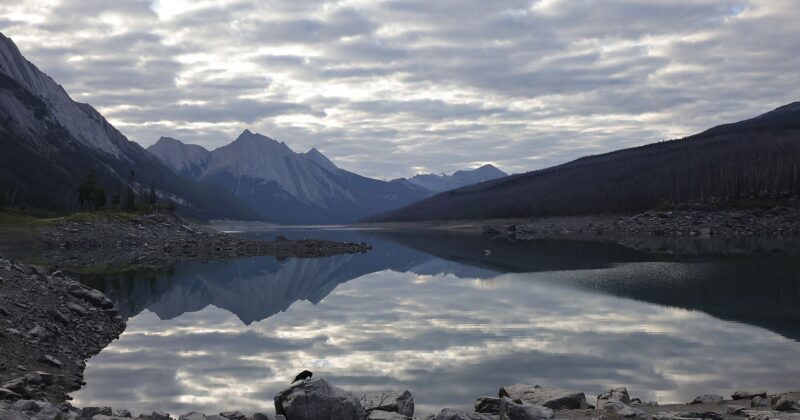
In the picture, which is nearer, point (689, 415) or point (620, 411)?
point (620, 411)

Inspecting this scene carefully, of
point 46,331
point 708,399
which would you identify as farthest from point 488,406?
point 46,331

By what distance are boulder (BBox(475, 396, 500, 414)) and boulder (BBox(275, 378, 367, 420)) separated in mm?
3723

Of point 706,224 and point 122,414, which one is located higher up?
point 706,224

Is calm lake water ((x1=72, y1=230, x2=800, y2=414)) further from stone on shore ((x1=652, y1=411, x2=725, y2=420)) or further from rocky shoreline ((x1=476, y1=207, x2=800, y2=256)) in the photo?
rocky shoreline ((x1=476, y1=207, x2=800, y2=256))

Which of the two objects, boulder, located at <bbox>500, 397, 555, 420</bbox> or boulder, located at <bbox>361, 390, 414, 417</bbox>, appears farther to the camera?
boulder, located at <bbox>361, 390, 414, 417</bbox>

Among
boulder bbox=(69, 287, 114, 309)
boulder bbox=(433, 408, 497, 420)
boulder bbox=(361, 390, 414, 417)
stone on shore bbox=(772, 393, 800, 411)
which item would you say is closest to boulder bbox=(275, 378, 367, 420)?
boulder bbox=(361, 390, 414, 417)

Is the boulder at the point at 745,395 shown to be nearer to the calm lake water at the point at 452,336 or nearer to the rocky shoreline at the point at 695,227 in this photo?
the calm lake water at the point at 452,336

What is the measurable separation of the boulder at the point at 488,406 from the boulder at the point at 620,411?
289 centimetres

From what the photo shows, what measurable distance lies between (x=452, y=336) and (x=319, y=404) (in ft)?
53.1

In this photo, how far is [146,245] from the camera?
331 feet

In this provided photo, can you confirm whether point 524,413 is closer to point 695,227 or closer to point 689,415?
point 689,415

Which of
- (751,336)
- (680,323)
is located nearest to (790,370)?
(751,336)

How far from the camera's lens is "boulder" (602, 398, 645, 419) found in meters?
14.9

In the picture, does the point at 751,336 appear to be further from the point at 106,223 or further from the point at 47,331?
the point at 106,223
